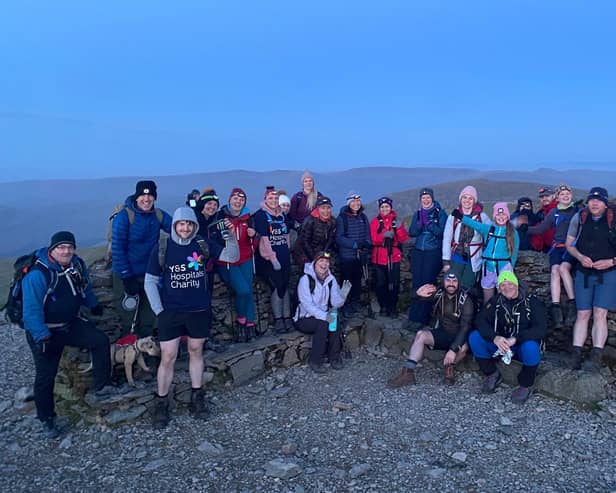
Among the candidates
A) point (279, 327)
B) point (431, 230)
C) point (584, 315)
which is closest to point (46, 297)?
point (279, 327)

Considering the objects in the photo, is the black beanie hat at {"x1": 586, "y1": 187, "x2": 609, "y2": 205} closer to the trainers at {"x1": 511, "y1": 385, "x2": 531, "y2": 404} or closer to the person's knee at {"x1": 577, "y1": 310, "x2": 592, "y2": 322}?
the person's knee at {"x1": 577, "y1": 310, "x2": 592, "y2": 322}

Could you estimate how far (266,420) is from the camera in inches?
266

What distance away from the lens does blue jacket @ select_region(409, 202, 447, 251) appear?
837cm

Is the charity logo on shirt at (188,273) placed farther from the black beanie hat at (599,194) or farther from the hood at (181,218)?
the black beanie hat at (599,194)

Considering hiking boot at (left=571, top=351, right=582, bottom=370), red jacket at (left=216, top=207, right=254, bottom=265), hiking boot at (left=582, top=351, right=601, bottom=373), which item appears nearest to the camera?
hiking boot at (left=582, top=351, right=601, bottom=373)

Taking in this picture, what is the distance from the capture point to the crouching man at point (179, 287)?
6031 millimetres

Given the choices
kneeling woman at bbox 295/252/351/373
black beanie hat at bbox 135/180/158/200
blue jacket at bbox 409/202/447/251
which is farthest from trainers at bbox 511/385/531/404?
black beanie hat at bbox 135/180/158/200

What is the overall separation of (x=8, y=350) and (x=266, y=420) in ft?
23.6

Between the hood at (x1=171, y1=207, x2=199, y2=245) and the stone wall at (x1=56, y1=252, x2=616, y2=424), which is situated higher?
the hood at (x1=171, y1=207, x2=199, y2=245)

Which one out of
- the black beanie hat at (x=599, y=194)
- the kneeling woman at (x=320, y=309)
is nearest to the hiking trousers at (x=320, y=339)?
the kneeling woman at (x=320, y=309)

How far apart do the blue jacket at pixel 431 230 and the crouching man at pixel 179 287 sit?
13.7 ft

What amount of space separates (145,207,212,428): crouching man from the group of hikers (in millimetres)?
16

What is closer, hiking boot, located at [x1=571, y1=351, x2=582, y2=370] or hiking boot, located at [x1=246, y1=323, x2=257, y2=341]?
hiking boot, located at [x1=571, y1=351, x2=582, y2=370]

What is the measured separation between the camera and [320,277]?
8141mm
